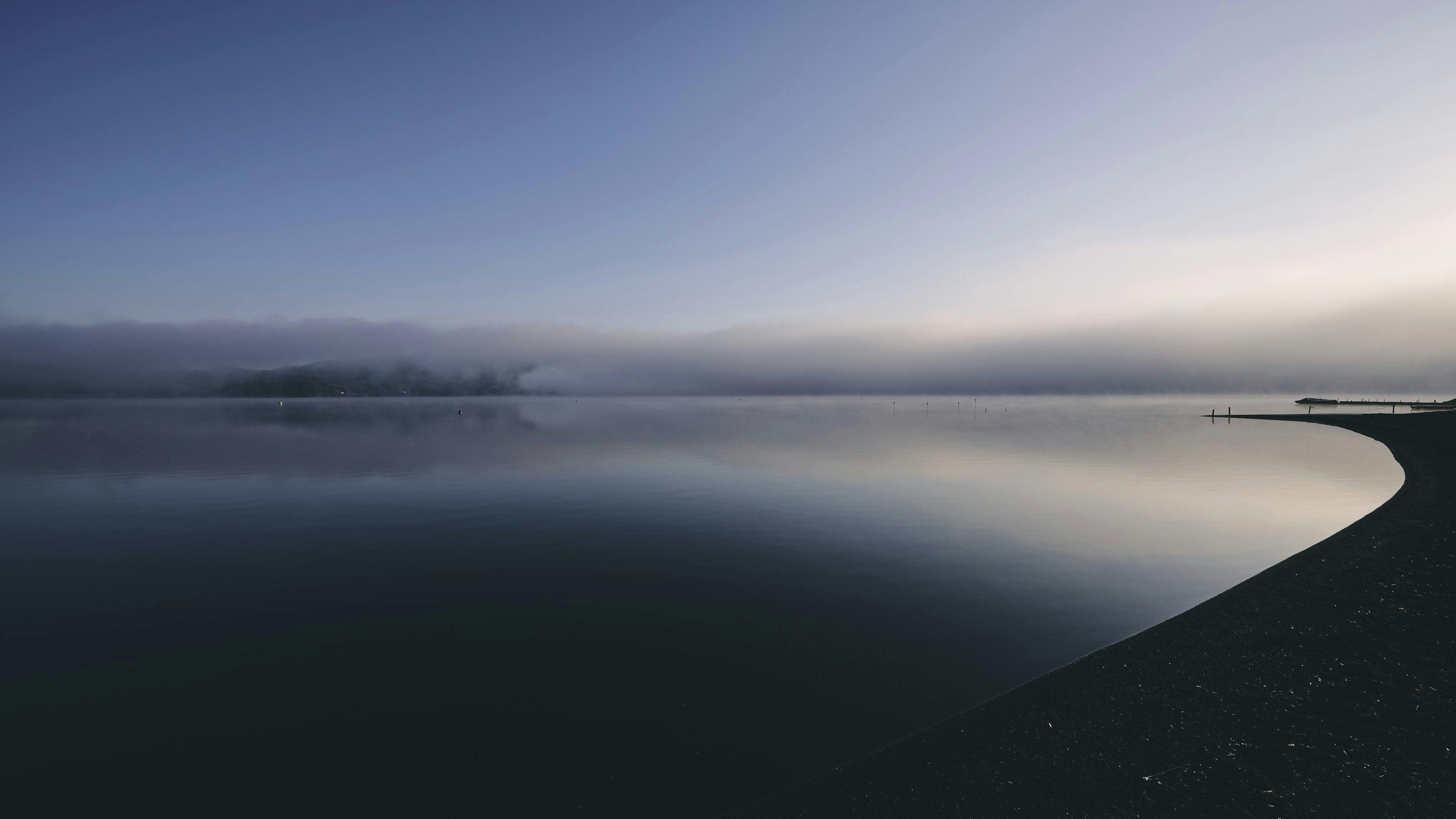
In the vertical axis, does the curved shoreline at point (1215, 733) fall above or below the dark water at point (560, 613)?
above

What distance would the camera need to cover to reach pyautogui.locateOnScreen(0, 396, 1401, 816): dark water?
27.4 feet

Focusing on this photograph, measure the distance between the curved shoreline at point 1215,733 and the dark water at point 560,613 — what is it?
52.4 inches

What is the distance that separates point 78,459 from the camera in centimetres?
4831

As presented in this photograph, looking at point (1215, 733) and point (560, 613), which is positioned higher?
point (1215, 733)

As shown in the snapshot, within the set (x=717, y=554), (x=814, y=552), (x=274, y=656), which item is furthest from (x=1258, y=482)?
(x=274, y=656)

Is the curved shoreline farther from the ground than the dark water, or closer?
farther from the ground

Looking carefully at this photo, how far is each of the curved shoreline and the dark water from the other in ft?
4.37

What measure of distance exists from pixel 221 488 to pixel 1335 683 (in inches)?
1753

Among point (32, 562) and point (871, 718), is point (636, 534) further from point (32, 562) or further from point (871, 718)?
point (32, 562)

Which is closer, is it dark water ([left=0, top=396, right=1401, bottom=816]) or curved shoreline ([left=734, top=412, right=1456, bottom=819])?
curved shoreline ([left=734, top=412, right=1456, bottom=819])

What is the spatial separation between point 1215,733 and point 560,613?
39.9 ft

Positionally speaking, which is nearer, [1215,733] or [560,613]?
[1215,733]

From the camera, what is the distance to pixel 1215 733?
754 cm

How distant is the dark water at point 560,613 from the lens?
27.4 ft
